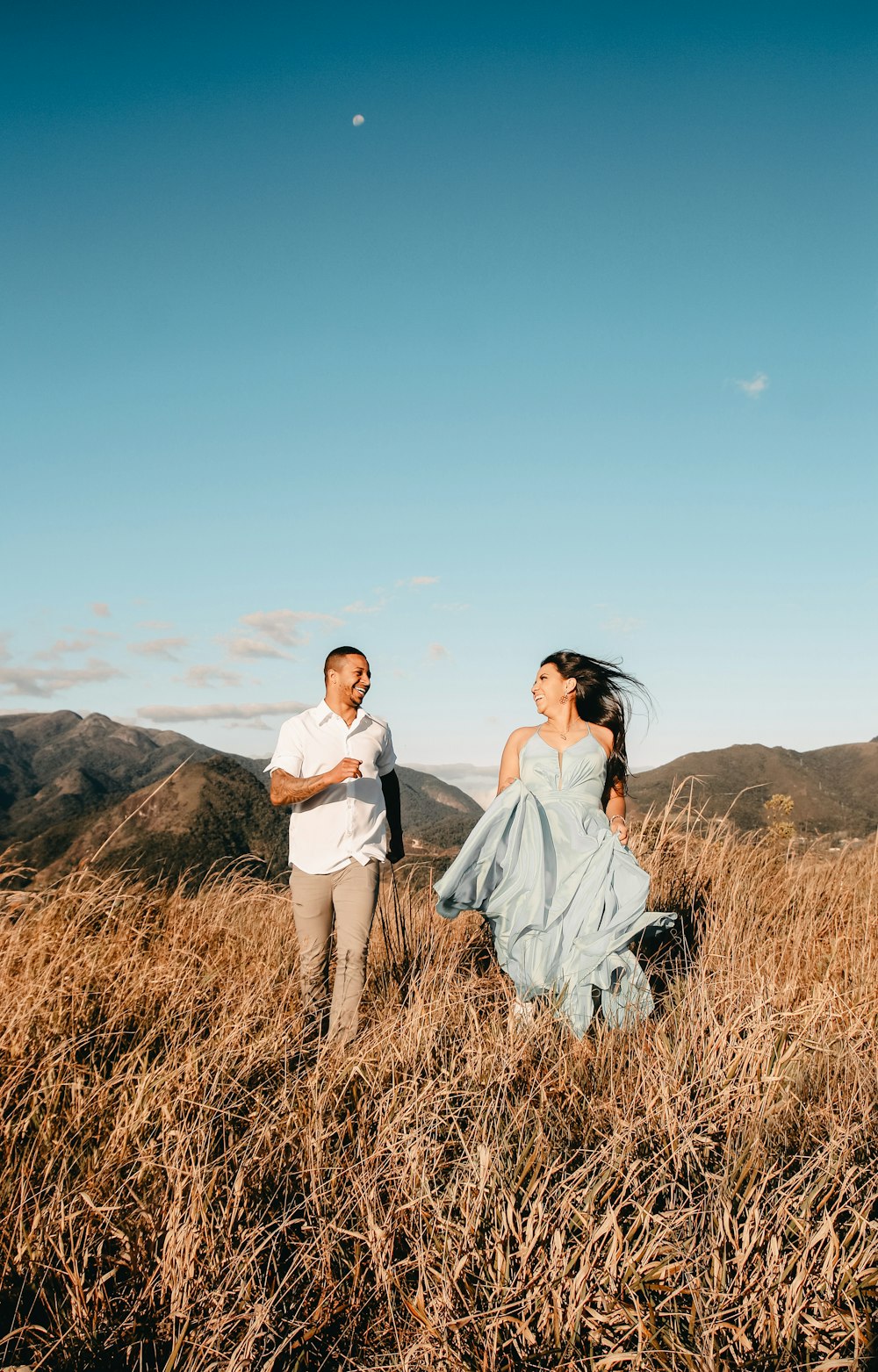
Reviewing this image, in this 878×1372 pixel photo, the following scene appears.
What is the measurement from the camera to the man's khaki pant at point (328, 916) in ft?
13.1

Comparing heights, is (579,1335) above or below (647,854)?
below

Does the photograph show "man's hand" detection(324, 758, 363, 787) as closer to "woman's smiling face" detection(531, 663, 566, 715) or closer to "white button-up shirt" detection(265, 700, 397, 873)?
"white button-up shirt" detection(265, 700, 397, 873)

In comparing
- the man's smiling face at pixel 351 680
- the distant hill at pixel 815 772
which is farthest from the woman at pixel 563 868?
the distant hill at pixel 815 772

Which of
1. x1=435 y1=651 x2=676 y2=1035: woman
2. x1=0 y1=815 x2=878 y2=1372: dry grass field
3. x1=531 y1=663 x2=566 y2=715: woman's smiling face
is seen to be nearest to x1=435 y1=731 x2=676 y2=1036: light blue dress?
x1=435 y1=651 x2=676 y2=1035: woman

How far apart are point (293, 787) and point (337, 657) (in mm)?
786

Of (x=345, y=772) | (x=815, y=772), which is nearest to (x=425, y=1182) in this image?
(x=345, y=772)

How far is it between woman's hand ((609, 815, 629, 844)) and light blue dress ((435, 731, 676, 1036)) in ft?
0.13

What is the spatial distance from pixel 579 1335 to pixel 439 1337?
1.07ft

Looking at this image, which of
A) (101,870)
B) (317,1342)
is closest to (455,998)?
(317,1342)

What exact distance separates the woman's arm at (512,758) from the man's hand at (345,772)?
118cm

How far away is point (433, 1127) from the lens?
2.40 m

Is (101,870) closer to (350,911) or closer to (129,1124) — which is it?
(350,911)

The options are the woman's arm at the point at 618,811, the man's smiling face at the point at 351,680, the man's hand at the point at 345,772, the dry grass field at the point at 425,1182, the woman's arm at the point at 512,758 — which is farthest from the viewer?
the woman's arm at the point at 512,758

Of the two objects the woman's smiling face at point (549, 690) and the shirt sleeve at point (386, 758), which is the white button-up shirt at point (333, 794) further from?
the woman's smiling face at point (549, 690)
